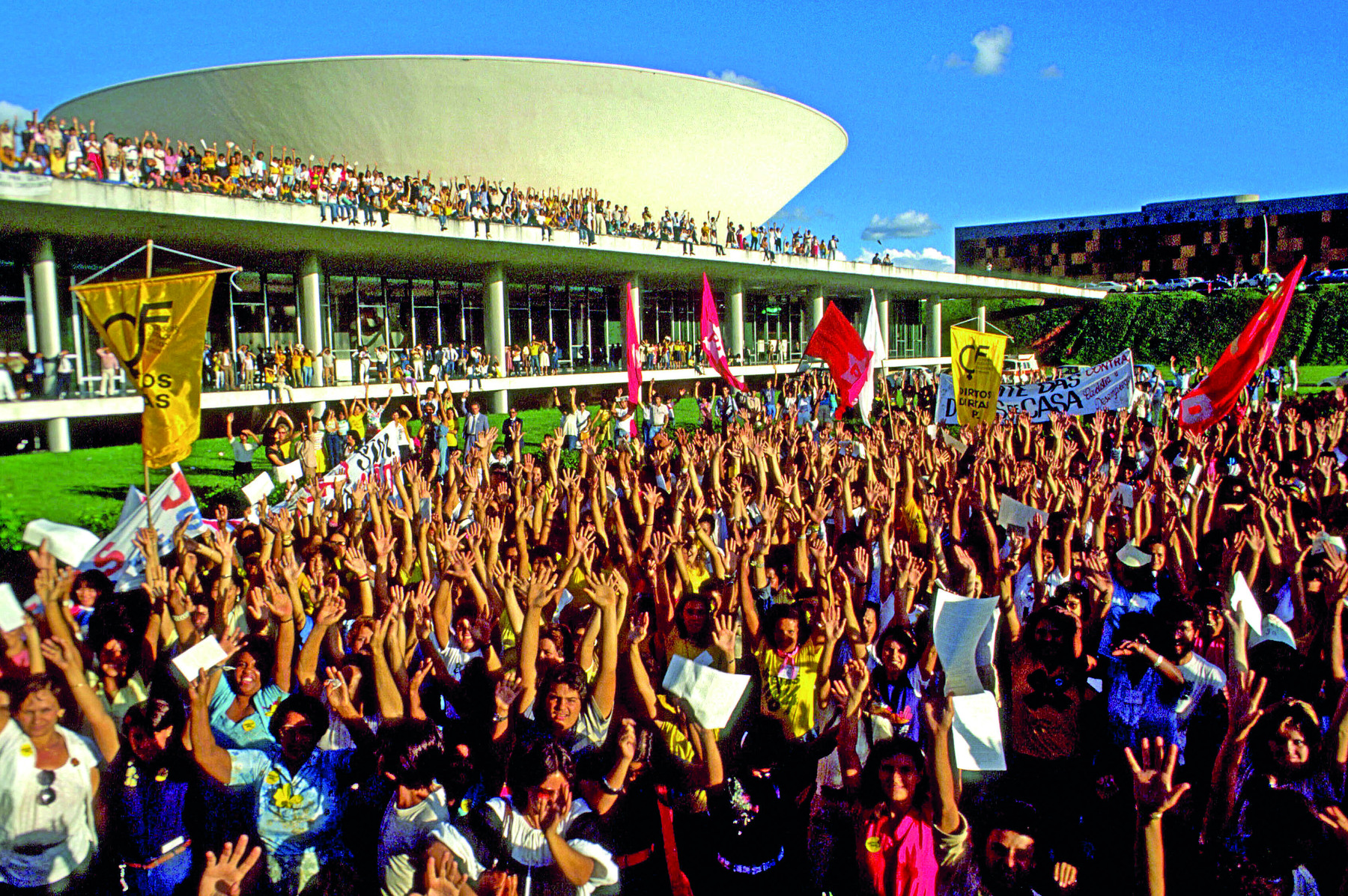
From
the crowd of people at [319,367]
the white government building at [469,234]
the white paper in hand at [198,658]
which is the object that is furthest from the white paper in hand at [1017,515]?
the white government building at [469,234]

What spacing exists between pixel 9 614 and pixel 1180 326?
5956 cm

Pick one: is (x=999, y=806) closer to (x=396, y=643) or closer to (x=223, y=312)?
(x=396, y=643)

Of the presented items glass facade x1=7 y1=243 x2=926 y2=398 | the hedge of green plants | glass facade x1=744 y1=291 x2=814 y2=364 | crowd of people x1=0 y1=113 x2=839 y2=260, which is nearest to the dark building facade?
the hedge of green plants

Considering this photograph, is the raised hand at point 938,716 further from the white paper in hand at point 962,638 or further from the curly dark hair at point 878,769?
the white paper in hand at point 962,638

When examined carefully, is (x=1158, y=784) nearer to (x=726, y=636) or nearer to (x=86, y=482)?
(x=726, y=636)

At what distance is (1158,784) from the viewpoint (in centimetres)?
310

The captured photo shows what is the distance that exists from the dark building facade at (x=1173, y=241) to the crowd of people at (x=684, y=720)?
2738 inches

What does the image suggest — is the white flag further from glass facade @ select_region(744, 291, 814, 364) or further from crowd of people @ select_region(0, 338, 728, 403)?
glass facade @ select_region(744, 291, 814, 364)

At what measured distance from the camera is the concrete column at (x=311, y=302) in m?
25.3

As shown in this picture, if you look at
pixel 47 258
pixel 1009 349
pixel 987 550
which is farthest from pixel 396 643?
pixel 1009 349

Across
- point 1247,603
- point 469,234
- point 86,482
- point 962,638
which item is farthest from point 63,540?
point 469,234

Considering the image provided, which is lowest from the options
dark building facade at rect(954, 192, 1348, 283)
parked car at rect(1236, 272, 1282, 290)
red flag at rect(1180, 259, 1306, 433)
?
red flag at rect(1180, 259, 1306, 433)

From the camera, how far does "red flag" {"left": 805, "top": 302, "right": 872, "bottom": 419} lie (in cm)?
1423

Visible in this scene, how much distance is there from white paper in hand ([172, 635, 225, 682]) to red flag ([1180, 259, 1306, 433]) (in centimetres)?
1034
